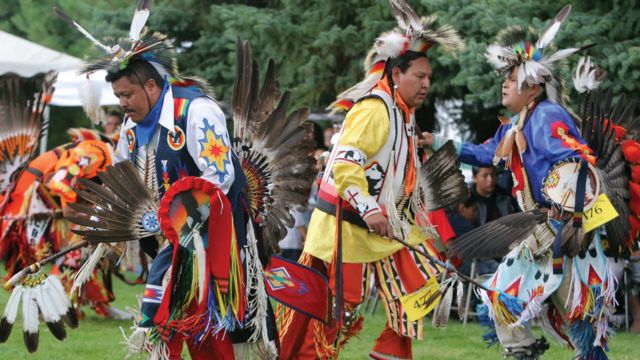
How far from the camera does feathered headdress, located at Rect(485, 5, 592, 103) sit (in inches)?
208

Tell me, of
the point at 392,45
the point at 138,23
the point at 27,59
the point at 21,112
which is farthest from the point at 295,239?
the point at 138,23

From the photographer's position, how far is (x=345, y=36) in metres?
9.47

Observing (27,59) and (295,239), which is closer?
(295,239)

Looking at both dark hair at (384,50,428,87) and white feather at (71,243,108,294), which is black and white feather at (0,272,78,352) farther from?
dark hair at (384,50,428,87)

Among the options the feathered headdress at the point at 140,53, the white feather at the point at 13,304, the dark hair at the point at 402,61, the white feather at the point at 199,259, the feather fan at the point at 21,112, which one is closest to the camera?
the white feather at the point at 199,259

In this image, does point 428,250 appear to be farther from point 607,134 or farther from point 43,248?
point 43,248

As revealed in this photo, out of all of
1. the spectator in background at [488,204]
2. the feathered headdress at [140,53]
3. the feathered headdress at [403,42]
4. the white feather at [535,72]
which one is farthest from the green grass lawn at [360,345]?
the feathered headdress at [140,53]

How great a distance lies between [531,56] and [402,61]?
2.28 feet

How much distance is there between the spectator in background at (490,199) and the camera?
9062 mm

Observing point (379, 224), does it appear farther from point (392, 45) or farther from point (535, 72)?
point (535, 72)

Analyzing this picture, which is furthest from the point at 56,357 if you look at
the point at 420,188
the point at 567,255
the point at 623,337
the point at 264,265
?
the point at 623,337

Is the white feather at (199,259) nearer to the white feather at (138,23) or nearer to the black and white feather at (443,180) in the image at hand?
the white feather at (138,23)

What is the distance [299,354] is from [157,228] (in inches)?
44.4

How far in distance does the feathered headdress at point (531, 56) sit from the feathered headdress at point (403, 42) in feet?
0.93
